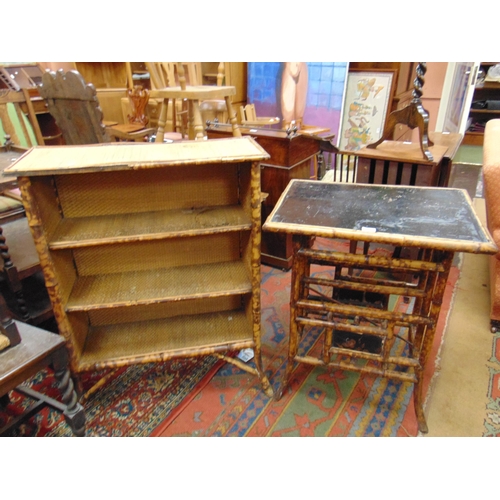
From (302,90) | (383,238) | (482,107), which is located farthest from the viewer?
(482,107)


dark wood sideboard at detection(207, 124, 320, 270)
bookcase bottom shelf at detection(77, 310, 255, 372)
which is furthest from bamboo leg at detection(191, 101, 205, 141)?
bookcase bottom shelf at detection(77, 310, 255, 372)

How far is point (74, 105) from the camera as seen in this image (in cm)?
239

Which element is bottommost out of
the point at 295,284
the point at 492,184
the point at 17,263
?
the point at 17,263

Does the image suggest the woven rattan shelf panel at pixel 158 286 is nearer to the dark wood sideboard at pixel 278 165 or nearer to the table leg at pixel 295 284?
the table leg at pixel 295 284

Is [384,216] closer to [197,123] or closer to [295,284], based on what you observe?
[295,284]

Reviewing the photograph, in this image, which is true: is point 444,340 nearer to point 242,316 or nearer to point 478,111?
point 242,316

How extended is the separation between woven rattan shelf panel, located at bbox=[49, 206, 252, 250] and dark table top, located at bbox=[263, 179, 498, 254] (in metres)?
0.21

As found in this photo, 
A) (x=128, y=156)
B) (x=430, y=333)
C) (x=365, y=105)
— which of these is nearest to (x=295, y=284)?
(x=430, y=333)

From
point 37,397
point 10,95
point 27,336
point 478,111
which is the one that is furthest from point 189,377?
point 478,111

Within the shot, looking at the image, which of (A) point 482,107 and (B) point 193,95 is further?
(A) point 482,107

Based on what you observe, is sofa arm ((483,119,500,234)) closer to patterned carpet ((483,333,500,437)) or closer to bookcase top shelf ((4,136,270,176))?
patterned carpet ((483,333,500,437))

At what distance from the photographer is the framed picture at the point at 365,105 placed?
13.1 ft

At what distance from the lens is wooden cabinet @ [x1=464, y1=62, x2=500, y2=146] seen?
551 cm

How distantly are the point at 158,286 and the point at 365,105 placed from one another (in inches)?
135
